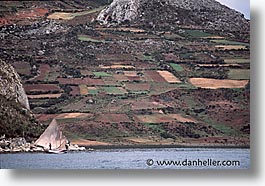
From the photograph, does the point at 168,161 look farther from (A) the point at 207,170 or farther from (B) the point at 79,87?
(B) the point at 79,87

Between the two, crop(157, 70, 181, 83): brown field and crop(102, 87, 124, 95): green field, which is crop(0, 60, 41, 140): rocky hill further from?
crop(157, 70, 181, 83): brown field

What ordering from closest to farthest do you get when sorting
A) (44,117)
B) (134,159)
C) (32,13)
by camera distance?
1. (134,159)
2. (44,117)
3. (32,13)

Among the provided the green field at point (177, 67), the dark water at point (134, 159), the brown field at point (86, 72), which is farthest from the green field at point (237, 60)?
the brown field at point (86, 72)

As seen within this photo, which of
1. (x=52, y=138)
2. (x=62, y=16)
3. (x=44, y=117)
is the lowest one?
(x=52, y=138)

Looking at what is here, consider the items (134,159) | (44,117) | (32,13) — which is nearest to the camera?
(134,159)

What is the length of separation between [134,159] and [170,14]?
2.70 feet

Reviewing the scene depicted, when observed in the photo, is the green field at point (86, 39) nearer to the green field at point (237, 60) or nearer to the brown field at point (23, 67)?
the brown field at point (23, 67)

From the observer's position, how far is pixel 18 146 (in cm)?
361

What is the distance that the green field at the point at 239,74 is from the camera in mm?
3521

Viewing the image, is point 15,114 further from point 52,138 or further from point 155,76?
point 155,76

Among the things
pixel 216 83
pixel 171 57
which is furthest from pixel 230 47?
pixel 171 57

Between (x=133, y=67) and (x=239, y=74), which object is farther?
(x=133, y=67)

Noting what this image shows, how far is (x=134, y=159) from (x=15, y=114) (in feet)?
2.26

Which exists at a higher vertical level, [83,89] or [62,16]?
[62,16]
